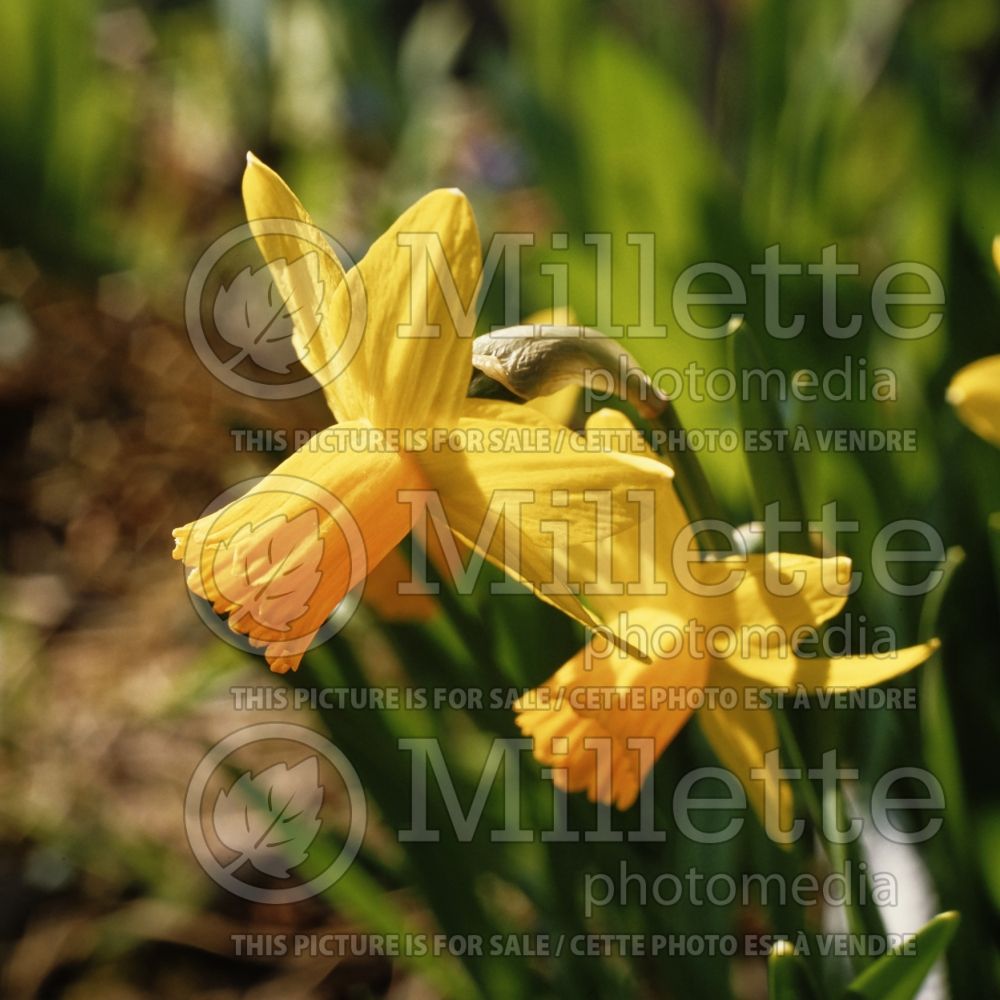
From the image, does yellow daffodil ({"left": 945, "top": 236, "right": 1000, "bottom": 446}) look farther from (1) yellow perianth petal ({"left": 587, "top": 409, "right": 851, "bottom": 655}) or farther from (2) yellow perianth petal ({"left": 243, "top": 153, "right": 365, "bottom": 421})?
(2) yellow perianth petal ({"left": 243, "top": 153, "right": 365, "bottom": 421})

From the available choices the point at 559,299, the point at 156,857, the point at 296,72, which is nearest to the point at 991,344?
the point at 559,299

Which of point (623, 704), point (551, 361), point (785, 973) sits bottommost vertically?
point (785, 973)

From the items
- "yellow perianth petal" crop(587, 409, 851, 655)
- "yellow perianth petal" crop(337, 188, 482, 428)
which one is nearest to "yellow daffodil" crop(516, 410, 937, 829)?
"yellow perianth petal" crop(587, 409, 851, 655)

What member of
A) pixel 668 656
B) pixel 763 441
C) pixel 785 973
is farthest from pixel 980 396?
pixel 785 973

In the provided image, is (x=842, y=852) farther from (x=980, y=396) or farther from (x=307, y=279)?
(x=307, y=279)

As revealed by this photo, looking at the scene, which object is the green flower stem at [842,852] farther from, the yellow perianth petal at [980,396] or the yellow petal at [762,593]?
the yellow perianth petal at [980,396]

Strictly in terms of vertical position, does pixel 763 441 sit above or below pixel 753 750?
above

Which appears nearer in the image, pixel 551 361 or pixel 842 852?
pixel 551 361
